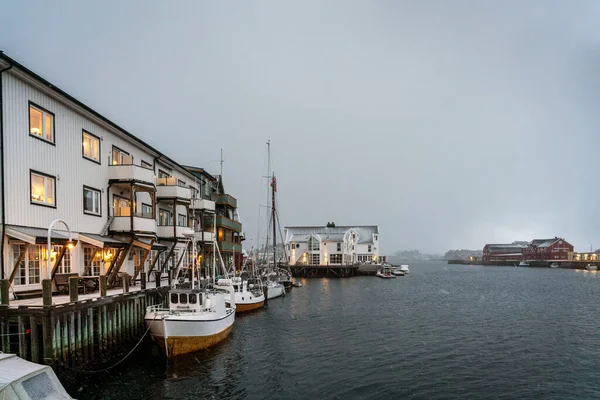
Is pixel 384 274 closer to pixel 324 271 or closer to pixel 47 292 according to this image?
pixel 324 271

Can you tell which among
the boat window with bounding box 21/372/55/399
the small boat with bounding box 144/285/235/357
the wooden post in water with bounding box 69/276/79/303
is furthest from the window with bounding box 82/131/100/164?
the boat window with bounding box 21/372/55/399

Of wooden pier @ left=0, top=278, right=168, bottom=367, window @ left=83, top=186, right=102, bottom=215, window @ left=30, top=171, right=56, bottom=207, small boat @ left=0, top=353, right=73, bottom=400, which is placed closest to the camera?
small boat @ left=0, top=353, right=73, bottom=400

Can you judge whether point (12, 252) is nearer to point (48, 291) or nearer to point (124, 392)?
point (48, 291)

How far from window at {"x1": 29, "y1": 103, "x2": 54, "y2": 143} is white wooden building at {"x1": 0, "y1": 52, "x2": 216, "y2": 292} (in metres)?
0.06

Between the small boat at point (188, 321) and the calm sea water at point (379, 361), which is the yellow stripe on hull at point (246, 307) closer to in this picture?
the calm sea water at point (379, 361)

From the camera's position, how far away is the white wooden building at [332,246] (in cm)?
10569

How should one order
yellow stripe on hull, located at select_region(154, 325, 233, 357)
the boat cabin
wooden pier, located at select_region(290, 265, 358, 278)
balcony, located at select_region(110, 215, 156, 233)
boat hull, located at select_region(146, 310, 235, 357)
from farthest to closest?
wooden pier, located at select_region(290, 265, 358, 278), balcony, located at select_region(110, 215, 156, 233), the boat cabin, yellow stripe on hull, located at select_region(154, 325, 233, 357), boat hull, located at select_region(146, 310, 235, 357)

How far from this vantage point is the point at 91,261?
2681 cm

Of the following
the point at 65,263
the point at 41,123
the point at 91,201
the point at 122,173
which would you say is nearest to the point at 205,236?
the point at 122,173

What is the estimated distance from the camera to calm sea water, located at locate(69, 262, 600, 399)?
18266mm

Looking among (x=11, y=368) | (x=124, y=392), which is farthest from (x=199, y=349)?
(x=11, y=368)

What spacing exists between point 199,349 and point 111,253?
11479 millimetres

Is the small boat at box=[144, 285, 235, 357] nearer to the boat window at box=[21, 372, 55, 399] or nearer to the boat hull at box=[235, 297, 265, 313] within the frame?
the boat window at box=[21, 372, 55, 399]

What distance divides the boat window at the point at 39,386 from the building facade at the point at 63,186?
384 inches
